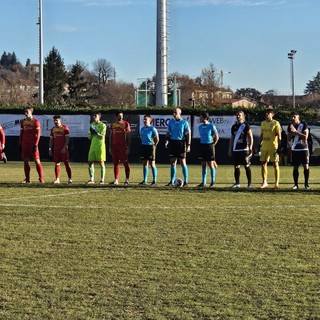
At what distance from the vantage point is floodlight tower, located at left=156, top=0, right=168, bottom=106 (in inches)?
1543

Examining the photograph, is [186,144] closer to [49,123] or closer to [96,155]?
[96,155]

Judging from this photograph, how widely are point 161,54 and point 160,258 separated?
32216 mm

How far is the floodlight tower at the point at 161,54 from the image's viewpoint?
3920 cm

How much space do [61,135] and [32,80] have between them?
366ft

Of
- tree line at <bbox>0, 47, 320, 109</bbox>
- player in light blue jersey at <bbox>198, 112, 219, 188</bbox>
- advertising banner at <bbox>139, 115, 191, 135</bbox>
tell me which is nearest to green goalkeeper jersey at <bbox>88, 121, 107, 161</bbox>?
player in light blue jersey at <bbox>198, 112, 219, 188</bbox>

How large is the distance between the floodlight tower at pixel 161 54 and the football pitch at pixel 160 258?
2568cm

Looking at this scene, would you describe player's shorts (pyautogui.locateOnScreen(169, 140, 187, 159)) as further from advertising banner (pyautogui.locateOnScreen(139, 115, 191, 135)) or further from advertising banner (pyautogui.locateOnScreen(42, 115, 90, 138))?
advertising banner (pyautogui.locateOnScreen(42, 115, 90, 138))

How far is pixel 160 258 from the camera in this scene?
341 inches

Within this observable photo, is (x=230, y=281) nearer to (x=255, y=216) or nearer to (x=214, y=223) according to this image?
(x=214, y=223)

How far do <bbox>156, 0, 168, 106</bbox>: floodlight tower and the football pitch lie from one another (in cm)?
2568

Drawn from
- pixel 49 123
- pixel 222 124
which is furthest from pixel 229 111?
pixel 49 123

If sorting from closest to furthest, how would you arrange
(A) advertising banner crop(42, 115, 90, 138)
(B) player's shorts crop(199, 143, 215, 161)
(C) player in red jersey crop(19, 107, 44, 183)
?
(B) player's shorts crop(199, 143, 215, 161)
(C) player in red jersey crop(19, 107, 44, 183)
(A) advertising banner crop(42, 115, 90, 138)

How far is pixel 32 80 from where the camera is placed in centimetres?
12888

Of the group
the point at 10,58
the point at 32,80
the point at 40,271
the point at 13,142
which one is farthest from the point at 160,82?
the point at 10,58
